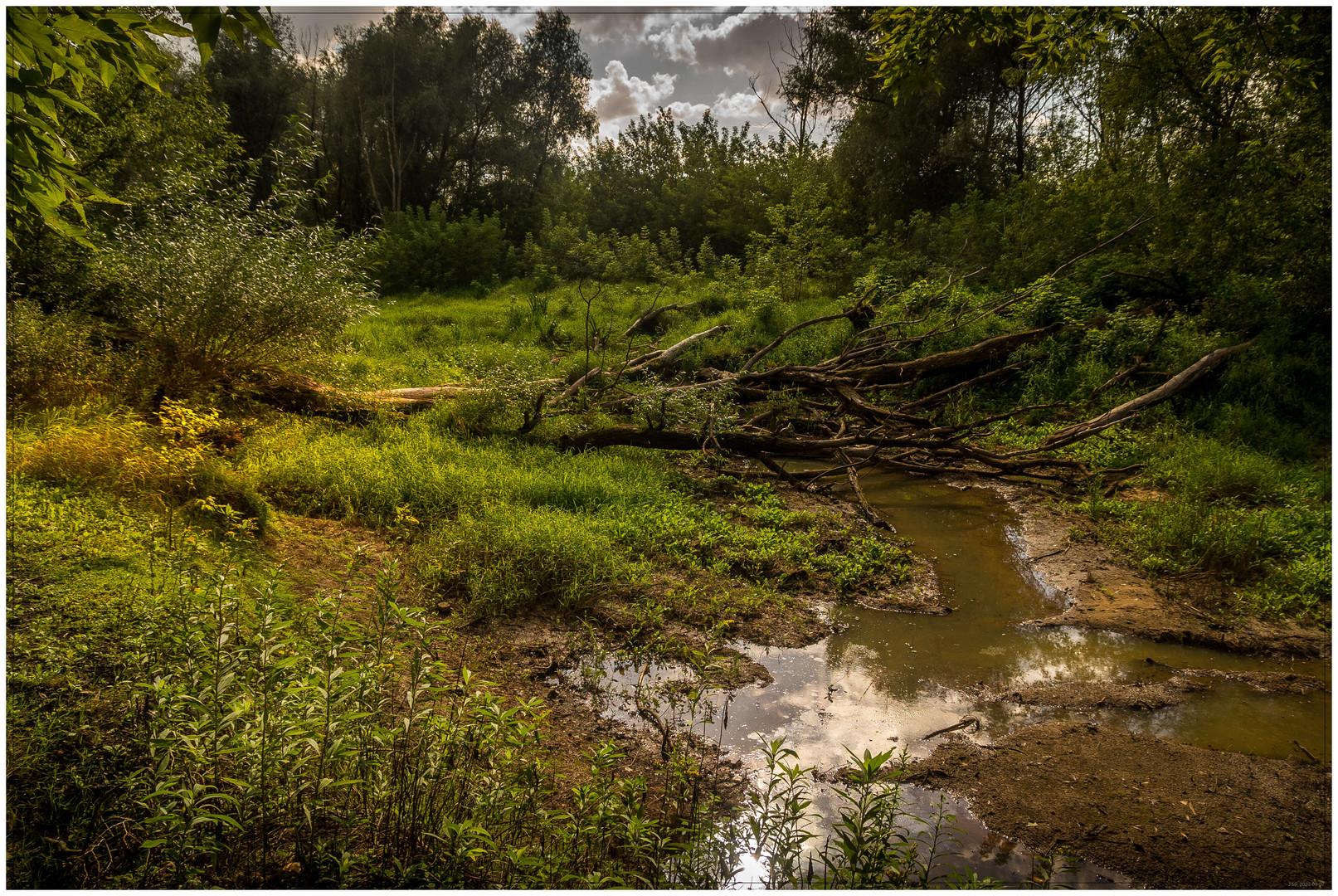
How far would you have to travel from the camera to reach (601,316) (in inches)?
614

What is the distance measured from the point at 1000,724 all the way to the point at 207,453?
6.70m

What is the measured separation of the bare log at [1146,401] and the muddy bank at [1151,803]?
15.6 ft

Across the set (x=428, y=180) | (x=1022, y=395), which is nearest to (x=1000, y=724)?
(x=1022, y=395)

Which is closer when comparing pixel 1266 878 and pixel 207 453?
pixel 1266 878

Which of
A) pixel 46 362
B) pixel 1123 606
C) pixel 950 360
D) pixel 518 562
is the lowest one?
pixel 1123 606

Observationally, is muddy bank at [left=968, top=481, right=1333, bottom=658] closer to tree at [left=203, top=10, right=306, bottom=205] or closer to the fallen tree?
the fallen tree

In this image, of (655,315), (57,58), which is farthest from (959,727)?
(655,315)

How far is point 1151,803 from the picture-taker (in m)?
2.93

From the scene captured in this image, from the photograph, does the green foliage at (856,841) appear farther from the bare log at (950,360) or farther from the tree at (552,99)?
the tree at (552,99)

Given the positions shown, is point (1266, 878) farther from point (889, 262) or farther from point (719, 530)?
point (889, 262)

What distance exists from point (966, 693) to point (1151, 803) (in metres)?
1.10

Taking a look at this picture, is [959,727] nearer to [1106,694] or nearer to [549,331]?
[1106,694]

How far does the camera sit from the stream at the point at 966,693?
3.37 m

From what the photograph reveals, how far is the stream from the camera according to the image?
11.0 feet
